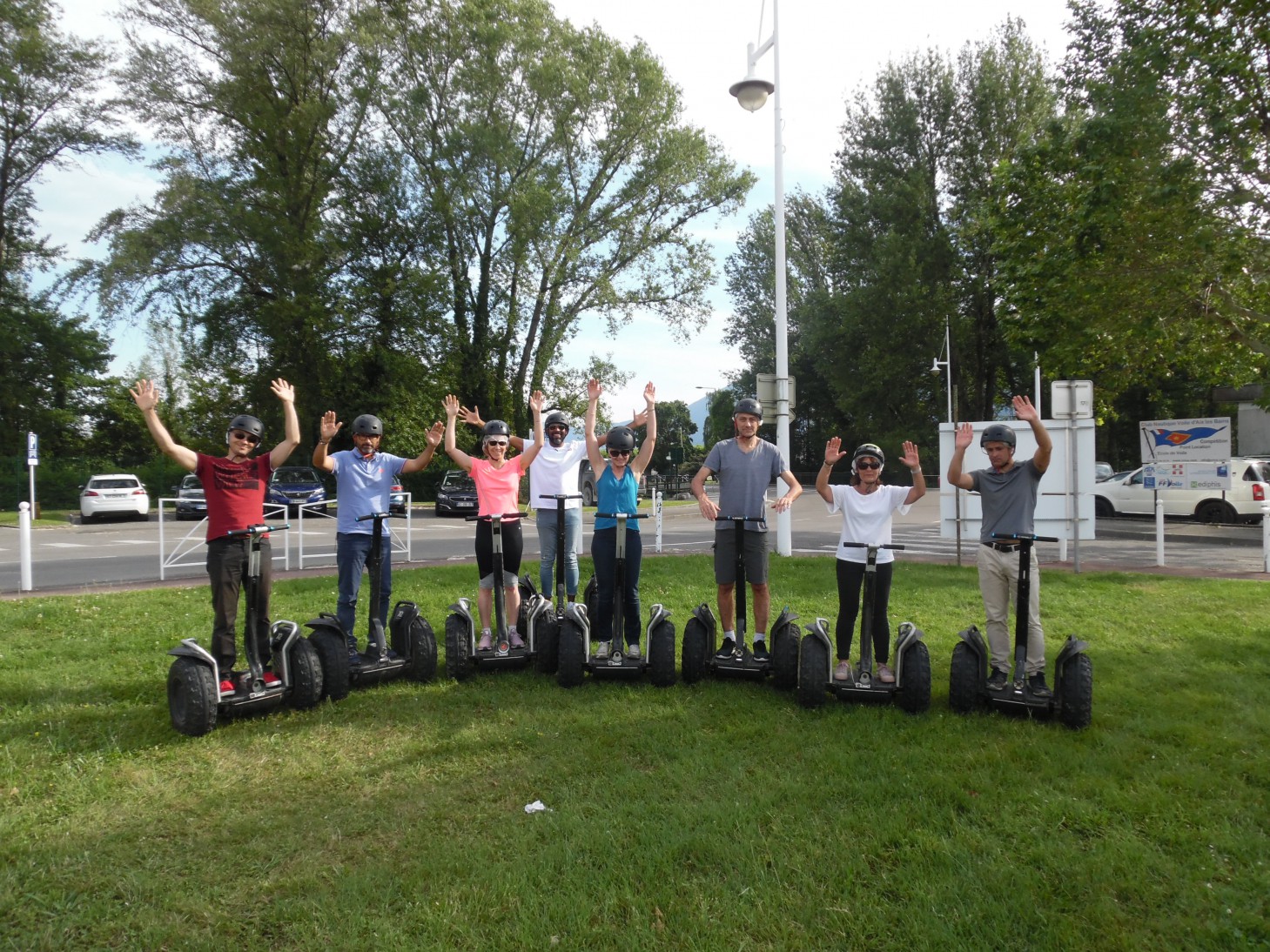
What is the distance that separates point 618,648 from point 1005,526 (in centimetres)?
287

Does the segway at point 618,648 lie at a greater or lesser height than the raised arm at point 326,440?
lesser

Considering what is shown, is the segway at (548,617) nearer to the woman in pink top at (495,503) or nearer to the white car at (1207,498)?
the woman in pink top at (495,503)

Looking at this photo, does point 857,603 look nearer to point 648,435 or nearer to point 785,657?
point 785,657

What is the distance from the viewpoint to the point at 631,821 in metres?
3.94

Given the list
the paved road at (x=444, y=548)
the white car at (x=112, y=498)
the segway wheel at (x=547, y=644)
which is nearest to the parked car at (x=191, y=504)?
the paved road at (x=444, y=548)

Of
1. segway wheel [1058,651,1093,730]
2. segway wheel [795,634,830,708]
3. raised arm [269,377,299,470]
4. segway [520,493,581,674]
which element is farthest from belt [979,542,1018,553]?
raised arm [269,377,299,470]

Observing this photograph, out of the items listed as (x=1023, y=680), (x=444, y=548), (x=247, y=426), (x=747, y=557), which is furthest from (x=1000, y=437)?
(x=444, y=548)

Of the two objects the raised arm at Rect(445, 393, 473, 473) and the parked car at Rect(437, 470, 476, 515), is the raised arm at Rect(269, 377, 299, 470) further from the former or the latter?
the parked car at Rect(437, 470, 476, 515)

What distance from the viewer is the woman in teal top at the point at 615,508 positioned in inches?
245

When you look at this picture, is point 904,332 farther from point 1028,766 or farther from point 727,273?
point 1028,766

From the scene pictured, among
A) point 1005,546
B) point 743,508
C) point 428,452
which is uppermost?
point 428,452

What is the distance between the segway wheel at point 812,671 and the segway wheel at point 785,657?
0.86 ft

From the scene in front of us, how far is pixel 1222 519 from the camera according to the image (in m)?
20.9

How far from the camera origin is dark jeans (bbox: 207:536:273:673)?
5.39 metres
